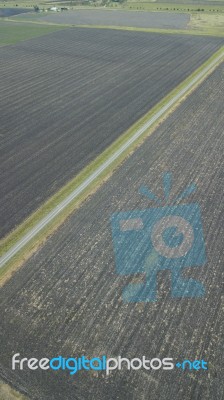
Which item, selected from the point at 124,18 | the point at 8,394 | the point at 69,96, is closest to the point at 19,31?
the point at 124,18

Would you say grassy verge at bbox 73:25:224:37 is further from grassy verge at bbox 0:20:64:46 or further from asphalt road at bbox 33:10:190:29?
grassy verge at bbox 0:20:64:46

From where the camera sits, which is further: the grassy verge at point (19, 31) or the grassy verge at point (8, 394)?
the grassy verge at point (19, 31)

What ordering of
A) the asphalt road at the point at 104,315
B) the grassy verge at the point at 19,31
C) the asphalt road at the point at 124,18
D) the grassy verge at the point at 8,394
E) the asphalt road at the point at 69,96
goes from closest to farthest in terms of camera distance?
1. the grassy verge at the point at 8,394
2. the asphalt road at the point at 104,315
3. the asphalt road at the point at 69,96
4. the grassy verge at the point at 19,31
5. the asphalt road at the point at 124,18

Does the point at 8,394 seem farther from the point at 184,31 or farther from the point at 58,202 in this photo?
the point at 184,31

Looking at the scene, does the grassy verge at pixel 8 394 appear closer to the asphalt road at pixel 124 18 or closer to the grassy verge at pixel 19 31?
the grassy verge at pixel 19 31

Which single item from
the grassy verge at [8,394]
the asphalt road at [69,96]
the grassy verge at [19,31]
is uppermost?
the grassy verge at [19,31]

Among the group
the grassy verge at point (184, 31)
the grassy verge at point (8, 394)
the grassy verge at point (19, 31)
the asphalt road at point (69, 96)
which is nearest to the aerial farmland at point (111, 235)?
the grassy verge at point (8, 394)
